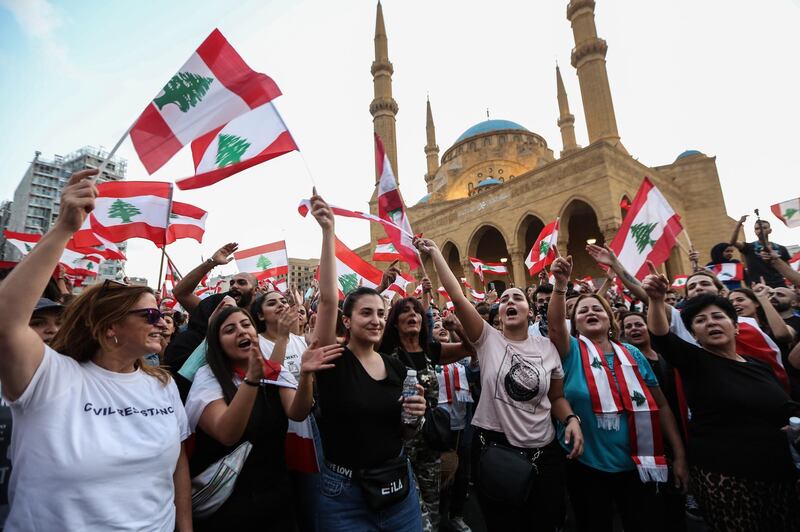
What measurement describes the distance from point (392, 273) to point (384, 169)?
4.44ft

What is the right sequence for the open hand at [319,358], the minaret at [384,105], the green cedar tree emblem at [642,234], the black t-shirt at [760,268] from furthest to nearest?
1. the minaret at [384,105]
2. the black t-shirt at [760,268]
3. the green cedar tree emblem at [642,234]
4. the open hand at [319,358]

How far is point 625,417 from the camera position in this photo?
103 inches

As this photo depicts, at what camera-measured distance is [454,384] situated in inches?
150

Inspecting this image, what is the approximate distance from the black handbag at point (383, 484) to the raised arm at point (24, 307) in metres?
1.46

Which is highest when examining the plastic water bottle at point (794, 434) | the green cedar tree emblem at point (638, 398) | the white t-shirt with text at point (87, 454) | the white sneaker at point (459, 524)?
the white t-shirt with text at point (87, 454)

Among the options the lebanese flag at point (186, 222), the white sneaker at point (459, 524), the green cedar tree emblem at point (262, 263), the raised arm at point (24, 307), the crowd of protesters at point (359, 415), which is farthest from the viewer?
the green cedar tree emblem at point (262, 263)

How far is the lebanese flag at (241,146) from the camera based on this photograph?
3.06 metres

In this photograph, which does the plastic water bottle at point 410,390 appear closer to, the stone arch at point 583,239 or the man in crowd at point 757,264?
the man in crowd at point 757,264

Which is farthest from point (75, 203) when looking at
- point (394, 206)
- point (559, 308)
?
point (394, 206)

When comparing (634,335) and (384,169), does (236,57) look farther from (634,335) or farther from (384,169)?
(634,335)

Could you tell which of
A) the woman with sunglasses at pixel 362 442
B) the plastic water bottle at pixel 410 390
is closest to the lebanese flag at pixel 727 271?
the plastic water bottle at pixel 410 390

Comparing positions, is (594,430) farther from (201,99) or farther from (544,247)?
(544,247)

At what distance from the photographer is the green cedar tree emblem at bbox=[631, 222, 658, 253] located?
529cm

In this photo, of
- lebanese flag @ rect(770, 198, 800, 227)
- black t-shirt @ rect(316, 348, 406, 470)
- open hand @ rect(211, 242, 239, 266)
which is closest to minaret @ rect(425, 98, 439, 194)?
lebanese flag @ rect(770, 198, 800, 227)
